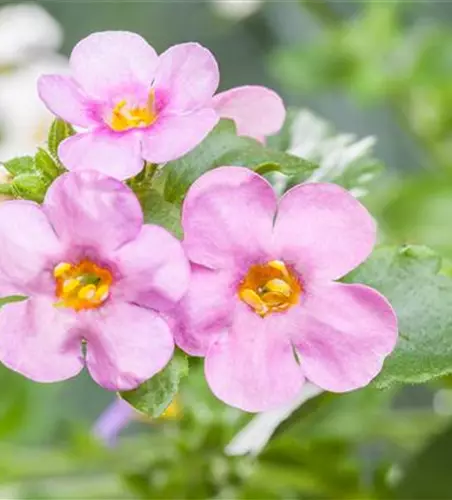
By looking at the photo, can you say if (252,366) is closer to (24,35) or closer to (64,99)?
(64,99)

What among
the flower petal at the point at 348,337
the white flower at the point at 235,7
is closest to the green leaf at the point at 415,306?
the flower petal at the point at 348,337

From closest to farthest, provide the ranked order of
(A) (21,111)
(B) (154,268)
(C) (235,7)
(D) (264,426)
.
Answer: (B) (154,268)
(D) (264,426)
(A) (21,111)
(C) (235,7)

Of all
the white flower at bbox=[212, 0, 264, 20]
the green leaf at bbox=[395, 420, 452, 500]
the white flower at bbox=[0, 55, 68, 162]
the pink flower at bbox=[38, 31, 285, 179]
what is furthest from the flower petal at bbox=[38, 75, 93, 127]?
the white flower at bbox=[212, 0, 264, 20]

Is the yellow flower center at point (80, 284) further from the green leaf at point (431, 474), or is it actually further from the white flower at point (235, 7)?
the white flower at point (235, 7)

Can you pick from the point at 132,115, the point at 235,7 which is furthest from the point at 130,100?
the point at 235,7

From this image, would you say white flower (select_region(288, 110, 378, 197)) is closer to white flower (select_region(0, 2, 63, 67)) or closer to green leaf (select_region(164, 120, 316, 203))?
green leaf (select_region(164, 120, 316, 203))

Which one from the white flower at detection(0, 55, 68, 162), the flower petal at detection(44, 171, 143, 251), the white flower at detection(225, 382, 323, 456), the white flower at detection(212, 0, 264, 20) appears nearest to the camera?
the flower petal at detection(44, 171, 143, 251)
